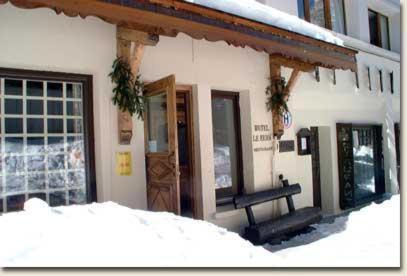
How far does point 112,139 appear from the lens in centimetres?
507

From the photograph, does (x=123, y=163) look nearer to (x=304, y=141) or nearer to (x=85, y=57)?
(x=85, y=57)

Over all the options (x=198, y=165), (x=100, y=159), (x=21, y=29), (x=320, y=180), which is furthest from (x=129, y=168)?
(x=320, y=180)

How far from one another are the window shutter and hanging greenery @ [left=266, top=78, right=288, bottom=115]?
2.38m

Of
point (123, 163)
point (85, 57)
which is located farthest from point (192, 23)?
point (123, 163)

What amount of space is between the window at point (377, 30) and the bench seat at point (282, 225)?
273 inches

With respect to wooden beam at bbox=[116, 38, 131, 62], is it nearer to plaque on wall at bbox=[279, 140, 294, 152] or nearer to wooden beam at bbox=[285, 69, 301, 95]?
wooden beam at bbox=[285, 69, 301, 95]

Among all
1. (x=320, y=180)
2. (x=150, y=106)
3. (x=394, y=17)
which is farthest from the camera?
(x=394, y=17)

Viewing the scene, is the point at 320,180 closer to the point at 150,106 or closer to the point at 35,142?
the point at 150,106

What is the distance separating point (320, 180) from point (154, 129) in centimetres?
509

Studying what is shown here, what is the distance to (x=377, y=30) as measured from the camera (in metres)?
12.1

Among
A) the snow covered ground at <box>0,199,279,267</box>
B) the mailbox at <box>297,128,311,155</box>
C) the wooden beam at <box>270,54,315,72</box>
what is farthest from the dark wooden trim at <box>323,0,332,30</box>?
the snow covered ground at <box>0,199,279,267</box>

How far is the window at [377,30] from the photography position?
1200 cm

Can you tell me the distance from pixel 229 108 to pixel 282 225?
224 cm

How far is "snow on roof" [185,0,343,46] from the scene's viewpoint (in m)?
4.93
